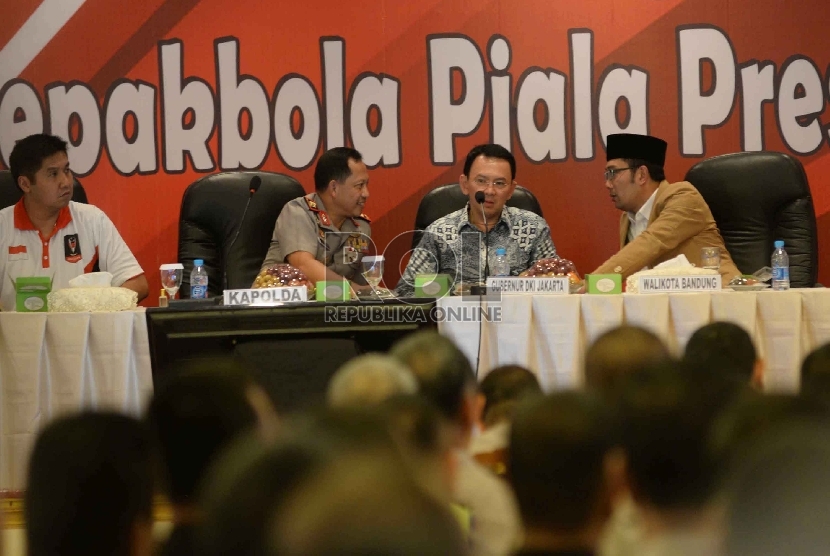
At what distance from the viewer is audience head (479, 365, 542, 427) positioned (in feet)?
4.69

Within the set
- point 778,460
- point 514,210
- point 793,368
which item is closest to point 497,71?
point 514,210

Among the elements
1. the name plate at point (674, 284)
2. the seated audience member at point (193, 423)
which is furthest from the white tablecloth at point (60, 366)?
the seated audience member at point (193, 423)

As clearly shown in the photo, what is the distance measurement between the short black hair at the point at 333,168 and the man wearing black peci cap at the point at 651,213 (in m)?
1.12

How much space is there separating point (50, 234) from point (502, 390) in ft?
9.47

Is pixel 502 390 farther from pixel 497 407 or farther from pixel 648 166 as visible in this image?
pixel 648 166

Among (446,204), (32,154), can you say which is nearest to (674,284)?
(446,204)

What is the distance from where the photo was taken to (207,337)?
2625mm

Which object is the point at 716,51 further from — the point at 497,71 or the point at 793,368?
the point at 793,368

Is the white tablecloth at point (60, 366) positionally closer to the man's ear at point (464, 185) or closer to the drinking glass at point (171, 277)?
the drinking glass at point (171, 277)

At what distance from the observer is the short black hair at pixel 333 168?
4.00 meters

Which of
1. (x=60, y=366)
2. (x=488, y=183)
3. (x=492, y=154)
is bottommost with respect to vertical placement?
(x=60, y=366)

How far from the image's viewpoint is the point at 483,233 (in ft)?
13.2

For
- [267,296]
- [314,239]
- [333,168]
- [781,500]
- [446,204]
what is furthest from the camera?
[446,204]

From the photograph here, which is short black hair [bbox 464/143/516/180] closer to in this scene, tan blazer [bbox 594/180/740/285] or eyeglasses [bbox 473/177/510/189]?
eyeglasses [bbox 473/177/510/189]
